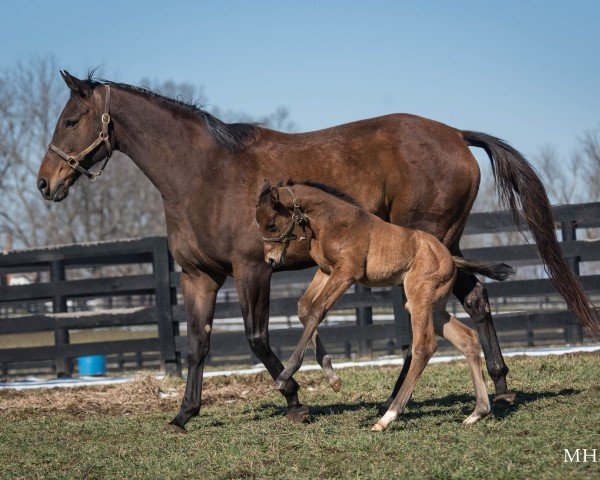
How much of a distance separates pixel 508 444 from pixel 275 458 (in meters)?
1.32

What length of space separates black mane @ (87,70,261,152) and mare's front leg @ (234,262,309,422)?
1.05 m

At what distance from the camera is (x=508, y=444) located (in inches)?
190

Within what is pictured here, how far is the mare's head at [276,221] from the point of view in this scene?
5.82m

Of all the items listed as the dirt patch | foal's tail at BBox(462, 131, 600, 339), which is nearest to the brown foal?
foal's tail at BBox(462, 131, 600, 339)

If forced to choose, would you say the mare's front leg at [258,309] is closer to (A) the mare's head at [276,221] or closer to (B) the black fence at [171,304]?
(A) the mare's head at [276,221]

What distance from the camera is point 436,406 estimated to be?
6.59 metres

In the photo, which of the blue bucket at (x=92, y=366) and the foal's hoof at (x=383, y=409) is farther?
the blue bucket at (x=92, y=366)

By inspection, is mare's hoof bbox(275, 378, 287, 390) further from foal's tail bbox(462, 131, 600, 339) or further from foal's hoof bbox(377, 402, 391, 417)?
foal's tail bbox(462, 131, 600, 339)

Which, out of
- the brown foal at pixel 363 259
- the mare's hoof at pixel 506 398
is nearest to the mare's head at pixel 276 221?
the brown foal at pixel 363 259

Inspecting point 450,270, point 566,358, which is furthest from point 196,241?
point 566,358

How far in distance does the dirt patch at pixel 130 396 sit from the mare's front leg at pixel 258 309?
1.62 metres

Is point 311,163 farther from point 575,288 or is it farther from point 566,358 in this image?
point 566,358

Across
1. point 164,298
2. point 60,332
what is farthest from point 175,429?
point 60,332

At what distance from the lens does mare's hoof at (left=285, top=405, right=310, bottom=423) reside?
244 inches
